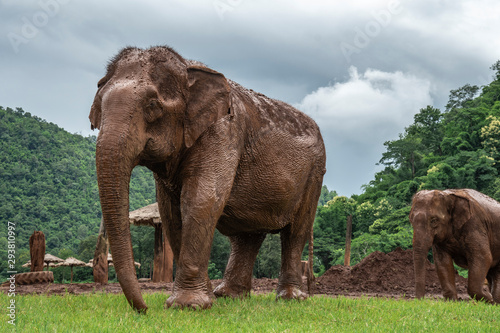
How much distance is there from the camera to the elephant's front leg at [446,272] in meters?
9.62

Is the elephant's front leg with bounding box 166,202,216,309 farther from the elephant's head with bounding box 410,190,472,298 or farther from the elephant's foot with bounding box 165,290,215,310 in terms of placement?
the elephant's head with bounding box 410,190,472,298

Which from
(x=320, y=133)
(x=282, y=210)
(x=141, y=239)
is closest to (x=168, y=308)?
(x=282, y=210)

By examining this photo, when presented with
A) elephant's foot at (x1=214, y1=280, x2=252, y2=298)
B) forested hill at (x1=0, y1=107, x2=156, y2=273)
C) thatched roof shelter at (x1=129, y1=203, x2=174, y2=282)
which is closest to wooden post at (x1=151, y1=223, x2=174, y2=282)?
thatched roof shelter at (x1=129, y1=203, x2=174, y2=282)

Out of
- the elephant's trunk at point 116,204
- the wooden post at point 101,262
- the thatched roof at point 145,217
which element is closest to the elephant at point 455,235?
the elephant's trunk at point 116,204

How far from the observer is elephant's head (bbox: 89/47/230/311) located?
4.59 metres

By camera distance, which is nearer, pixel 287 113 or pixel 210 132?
pixel 210 132

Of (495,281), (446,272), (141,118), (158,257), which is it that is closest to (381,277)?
(495,281)

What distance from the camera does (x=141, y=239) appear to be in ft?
132

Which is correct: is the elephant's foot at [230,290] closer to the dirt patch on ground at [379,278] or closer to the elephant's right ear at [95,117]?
the elephant's right ear at [95,117]

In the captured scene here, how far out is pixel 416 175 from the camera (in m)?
41.6

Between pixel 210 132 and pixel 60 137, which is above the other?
pixel 60 137

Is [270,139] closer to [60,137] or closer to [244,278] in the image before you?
[244,278]

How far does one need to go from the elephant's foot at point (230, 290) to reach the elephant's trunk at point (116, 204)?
109 inches

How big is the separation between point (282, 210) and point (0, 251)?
32477 millimetres
